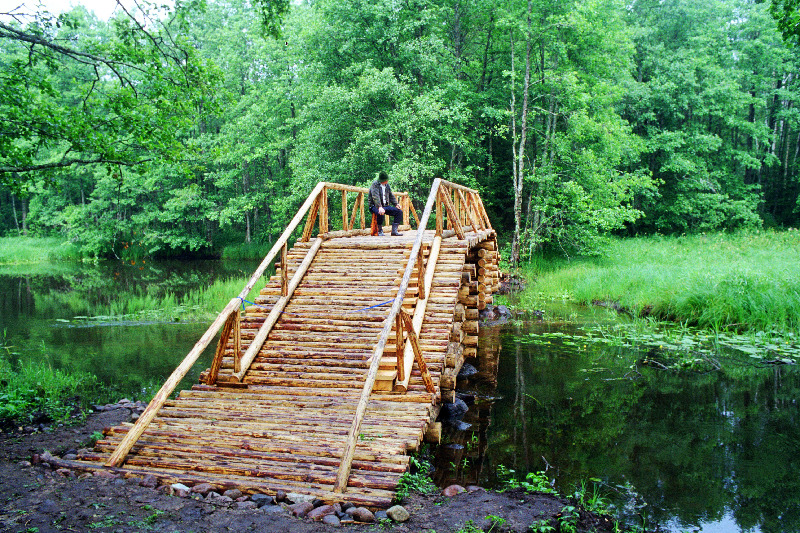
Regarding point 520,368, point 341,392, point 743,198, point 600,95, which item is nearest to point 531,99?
point 600,95

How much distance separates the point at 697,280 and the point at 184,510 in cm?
1323

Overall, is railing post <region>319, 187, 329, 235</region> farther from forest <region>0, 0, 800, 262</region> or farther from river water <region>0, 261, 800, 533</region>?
forest <region>0, 0, 800, 262</region>

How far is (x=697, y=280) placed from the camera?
45.1ft

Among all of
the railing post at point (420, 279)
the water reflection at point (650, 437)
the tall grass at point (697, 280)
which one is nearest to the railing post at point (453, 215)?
the railing post at point (420, 279)

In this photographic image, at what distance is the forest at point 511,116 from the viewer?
21141mm

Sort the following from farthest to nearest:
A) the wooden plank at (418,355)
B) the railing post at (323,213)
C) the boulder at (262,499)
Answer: the railing post at (323,213) < the wooden plank at (418,355) < the boulder at (262,499)

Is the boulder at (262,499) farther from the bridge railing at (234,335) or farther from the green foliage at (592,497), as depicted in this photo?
the green foliage at (592,497)

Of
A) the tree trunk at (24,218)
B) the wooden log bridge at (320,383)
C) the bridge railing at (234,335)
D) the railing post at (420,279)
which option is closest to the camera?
the wooden log bridge at (320,383)

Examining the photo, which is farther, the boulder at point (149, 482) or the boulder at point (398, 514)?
the boulder at point (149, 482)

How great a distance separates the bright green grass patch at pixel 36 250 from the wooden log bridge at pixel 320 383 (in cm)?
2841

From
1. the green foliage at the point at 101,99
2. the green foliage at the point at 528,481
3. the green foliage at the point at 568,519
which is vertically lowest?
the green foliage at the point at 528,481

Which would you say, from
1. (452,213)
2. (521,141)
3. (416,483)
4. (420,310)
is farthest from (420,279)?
(521,141)

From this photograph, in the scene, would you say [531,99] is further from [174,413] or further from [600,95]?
[174,413]

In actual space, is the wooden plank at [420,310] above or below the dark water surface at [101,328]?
above
